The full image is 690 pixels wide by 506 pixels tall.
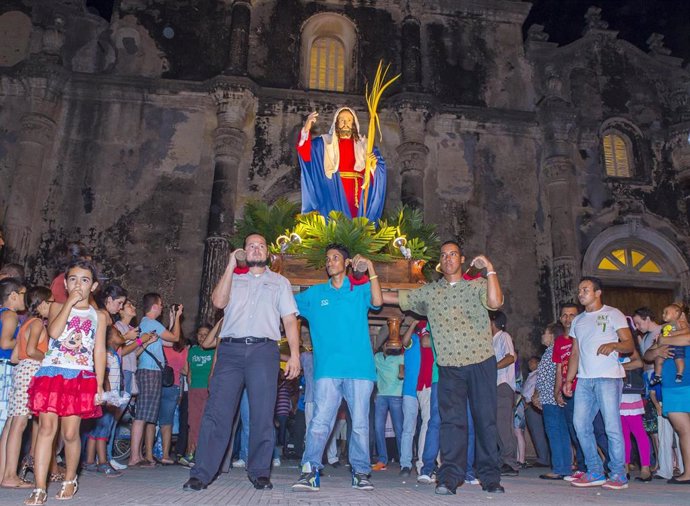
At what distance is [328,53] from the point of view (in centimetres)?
1653

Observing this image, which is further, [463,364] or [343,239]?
[343,239]

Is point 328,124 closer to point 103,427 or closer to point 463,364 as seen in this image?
point 103,427

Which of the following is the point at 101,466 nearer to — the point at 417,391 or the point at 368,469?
the point at 368,469

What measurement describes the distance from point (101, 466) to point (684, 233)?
15220 millimetres

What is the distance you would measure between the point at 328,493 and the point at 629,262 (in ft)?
44.0

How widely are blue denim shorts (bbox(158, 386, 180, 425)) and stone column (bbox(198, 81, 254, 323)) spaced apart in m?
4.98

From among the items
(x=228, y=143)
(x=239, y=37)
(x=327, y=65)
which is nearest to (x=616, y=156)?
(x=327, y=65)

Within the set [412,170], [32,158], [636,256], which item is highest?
[412,170]

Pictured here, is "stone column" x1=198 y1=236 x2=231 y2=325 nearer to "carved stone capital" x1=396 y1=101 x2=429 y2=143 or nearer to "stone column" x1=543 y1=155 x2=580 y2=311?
"carved stone capital" x1=396 y1=101 x2=429 y2=143

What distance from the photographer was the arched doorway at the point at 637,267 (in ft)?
50.4

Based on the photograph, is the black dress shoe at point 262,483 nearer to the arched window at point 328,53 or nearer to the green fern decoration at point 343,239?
the green fern decoration at point 343,239

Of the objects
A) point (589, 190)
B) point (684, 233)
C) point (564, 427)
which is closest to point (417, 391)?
point (564, 427)

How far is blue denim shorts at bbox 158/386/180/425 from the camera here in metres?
8.07

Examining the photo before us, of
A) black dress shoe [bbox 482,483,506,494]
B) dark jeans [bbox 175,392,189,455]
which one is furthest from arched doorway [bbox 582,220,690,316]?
black dress shoe [bbox 482,483,506,494]
